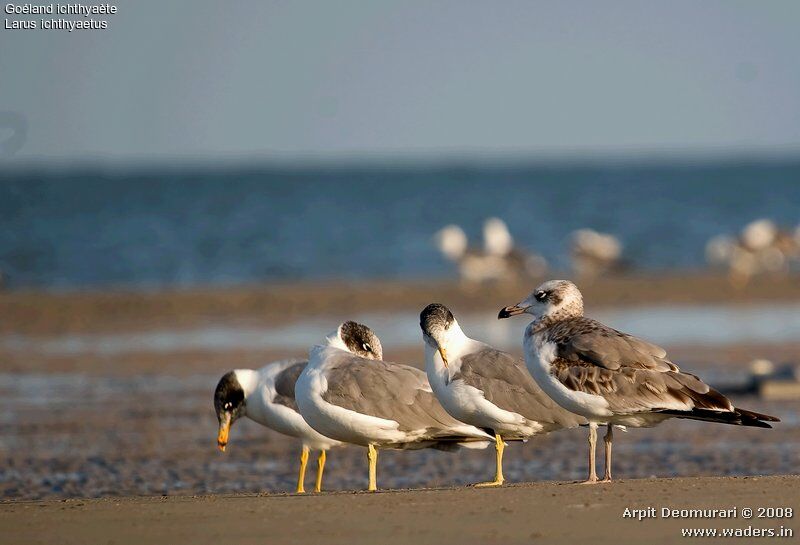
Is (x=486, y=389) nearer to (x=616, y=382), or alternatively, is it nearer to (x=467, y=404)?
(x=467, y=404)

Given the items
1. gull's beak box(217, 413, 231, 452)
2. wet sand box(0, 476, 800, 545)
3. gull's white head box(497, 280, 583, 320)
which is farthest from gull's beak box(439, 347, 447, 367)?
gull's beak box(217, 413, 231, 452)

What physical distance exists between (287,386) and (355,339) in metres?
0.59

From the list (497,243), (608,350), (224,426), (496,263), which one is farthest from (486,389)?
(497,243)

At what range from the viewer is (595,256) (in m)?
31.0

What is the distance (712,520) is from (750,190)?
234 ft

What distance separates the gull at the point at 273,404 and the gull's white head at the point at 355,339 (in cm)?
27

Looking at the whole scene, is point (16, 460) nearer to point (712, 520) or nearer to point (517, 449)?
point (517, 449)

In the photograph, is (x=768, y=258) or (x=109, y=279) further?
(x=109, y=279)

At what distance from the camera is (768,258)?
99.1ft

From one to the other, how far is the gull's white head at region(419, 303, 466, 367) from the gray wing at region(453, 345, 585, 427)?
12 centimetres

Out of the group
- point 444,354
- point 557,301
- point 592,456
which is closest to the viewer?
point 592,456

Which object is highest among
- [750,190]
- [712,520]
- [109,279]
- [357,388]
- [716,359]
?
[750,190]

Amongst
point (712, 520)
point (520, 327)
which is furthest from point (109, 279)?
point (712, 520)

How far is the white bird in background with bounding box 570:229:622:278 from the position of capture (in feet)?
101
